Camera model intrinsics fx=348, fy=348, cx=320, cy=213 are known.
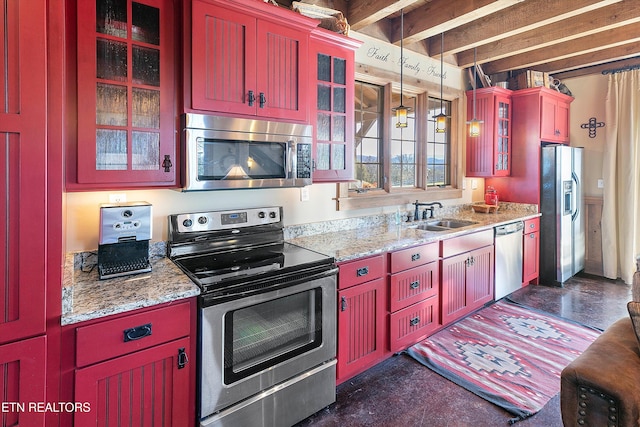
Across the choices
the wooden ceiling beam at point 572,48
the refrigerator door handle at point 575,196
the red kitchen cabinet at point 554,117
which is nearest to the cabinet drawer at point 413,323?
the refrigerator door handle at point 575,196

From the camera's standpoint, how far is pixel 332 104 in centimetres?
254

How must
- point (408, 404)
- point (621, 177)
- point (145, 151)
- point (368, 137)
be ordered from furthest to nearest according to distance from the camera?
point (621, 177) → point (368, 137) → point (408, 404) → point (145, 151)

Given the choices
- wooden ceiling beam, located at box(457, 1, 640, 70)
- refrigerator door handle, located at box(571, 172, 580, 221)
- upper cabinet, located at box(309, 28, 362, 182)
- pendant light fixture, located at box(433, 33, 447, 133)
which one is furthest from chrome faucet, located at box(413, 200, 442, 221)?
refrigerator door handle, located at box(571, 172, 580, 221)

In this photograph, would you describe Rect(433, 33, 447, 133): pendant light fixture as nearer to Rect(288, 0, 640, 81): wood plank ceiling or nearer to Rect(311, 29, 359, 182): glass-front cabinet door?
Rect(288, 0, 640, 81): wood plank ceiling

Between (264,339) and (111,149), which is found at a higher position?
(111,149)

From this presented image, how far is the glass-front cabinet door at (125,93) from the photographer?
5.28 feet

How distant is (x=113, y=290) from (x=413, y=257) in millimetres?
1975

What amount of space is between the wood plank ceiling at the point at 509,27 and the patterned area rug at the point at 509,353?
8.63 ft

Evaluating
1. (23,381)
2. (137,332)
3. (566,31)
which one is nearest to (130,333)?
(137,332)

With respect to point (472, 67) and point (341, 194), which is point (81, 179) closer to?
point (341, 194)

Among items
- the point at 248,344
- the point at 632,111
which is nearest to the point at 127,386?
the point at 248,344

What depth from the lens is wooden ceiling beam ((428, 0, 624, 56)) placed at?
2.71m

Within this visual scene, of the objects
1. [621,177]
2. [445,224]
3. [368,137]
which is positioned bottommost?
[445,224]

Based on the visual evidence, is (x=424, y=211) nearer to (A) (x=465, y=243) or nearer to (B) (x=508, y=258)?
(A) (x=465, y=243)
